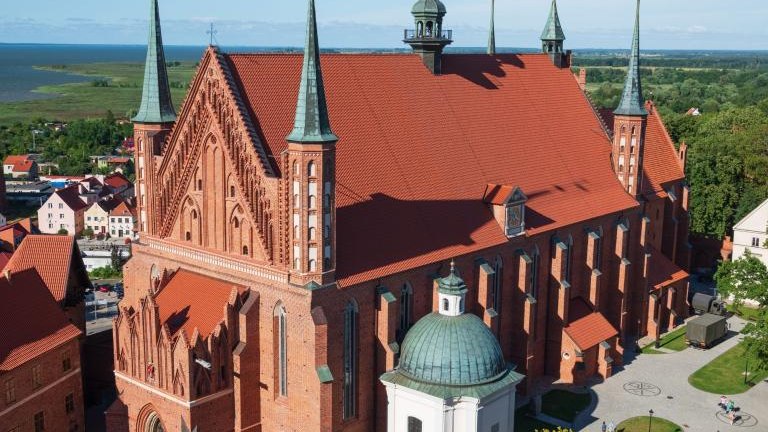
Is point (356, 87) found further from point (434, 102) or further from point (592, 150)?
point (592, 150)

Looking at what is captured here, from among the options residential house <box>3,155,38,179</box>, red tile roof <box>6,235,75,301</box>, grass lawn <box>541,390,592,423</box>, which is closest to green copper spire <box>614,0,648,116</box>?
grass lawn <box>541,390,592,423</box>

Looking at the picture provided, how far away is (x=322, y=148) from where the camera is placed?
29953 mm

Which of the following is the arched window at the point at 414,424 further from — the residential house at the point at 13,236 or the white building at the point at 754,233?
the white building at the point at 754,233

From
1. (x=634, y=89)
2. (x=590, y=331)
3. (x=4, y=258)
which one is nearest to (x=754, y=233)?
(x=634, y=89)

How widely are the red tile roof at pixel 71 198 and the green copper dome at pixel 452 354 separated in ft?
232

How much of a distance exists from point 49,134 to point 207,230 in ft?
524

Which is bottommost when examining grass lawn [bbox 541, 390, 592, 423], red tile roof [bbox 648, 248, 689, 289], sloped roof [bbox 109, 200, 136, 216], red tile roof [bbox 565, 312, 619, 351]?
grass lawn [bbox 541, 390, 592, 423]

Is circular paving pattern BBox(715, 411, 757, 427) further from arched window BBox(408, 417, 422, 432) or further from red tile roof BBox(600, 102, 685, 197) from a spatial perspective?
arched window BBox(408, 417, 422, 432)

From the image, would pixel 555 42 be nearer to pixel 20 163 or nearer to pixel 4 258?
pixel 4 258

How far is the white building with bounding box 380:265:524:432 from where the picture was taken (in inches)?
1201

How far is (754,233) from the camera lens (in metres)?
61.0

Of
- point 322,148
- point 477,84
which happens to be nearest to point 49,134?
point 477,84

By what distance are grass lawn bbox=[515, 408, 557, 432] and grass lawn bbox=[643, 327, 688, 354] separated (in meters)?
12.7

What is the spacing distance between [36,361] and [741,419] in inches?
1263
